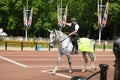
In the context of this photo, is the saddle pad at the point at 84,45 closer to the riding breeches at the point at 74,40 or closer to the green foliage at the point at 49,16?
the riding breeches at the point at 74,40

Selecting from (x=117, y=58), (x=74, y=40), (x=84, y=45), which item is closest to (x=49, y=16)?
(x=84, y=45)

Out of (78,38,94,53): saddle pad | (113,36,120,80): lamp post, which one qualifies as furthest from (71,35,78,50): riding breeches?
(113,36,120,80): lamp post

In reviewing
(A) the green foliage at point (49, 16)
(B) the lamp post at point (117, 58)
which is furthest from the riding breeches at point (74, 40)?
(A) the green foliage at point (49, 16)

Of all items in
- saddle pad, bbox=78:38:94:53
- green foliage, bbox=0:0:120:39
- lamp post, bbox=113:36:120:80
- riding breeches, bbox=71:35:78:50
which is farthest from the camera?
green foliage, bbox=0:0:120:39

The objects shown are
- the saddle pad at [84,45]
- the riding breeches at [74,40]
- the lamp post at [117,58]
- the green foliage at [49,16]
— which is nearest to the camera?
the lamp post at [117,58]

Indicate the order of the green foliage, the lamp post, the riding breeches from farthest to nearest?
1. the green foliage
2. the riding breeches
3. the lamp post

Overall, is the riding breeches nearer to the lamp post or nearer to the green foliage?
the lamp post

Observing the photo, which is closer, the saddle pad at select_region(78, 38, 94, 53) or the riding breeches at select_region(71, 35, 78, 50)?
the riding breeches at select_region(71, 35, 78, 50)

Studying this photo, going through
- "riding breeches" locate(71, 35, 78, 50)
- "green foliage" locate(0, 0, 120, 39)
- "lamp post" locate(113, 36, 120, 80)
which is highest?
"lamp post" locate(113, 36, 120, 80)

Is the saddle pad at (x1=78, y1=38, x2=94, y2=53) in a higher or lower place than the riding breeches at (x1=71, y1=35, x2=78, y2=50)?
lower

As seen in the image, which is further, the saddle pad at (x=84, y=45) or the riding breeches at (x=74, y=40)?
the saddle pad at (x=84, y=45)

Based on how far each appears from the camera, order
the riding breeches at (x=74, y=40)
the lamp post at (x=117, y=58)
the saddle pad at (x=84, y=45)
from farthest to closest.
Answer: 1. the saddle pad at (x=84, y=45)
2. the riding breeches at (x=74, y=40)
3. the lamp post at (x=117, y=58)

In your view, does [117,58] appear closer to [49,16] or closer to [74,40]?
[74,40]

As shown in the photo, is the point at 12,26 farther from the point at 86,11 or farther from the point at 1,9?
the point at 86,11
